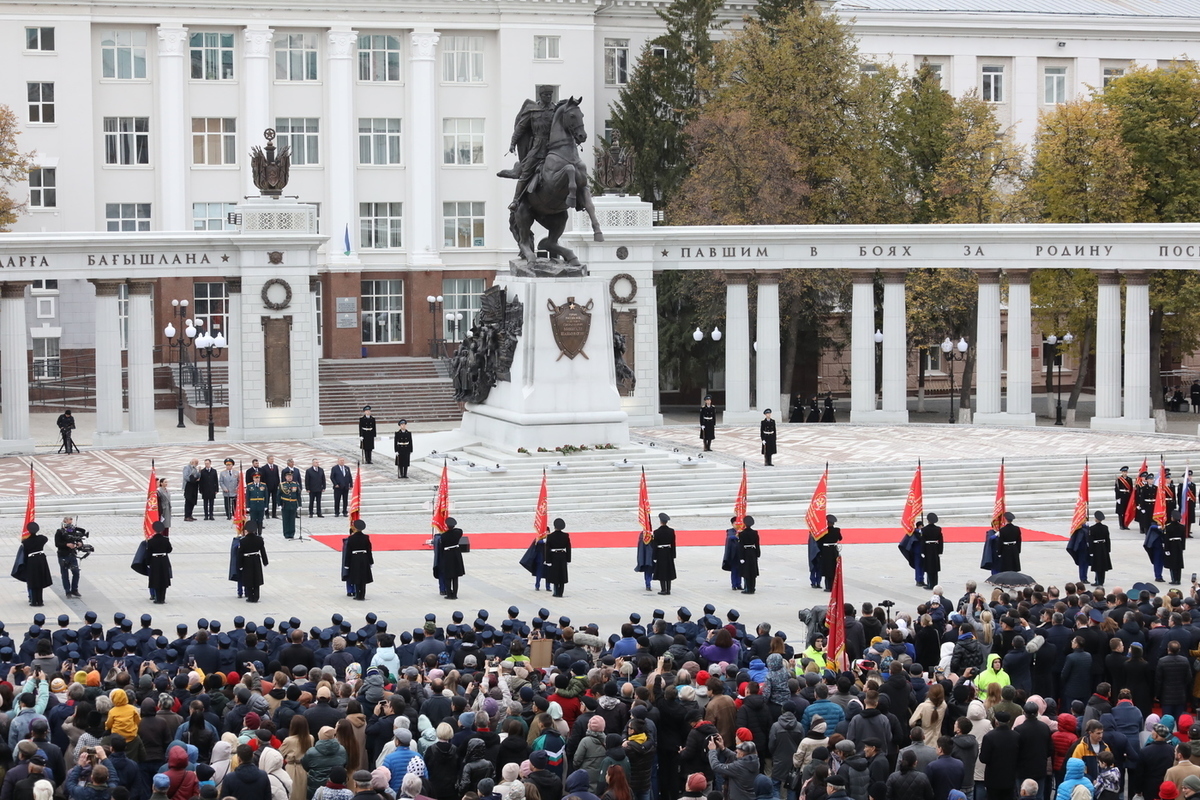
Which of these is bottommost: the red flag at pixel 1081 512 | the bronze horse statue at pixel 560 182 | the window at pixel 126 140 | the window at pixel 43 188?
the red flag at pixel 1081 512

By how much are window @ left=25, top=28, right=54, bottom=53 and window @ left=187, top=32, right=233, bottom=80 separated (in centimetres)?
505

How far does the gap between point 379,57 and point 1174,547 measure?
4513 cm

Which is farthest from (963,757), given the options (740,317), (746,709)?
(740,317)

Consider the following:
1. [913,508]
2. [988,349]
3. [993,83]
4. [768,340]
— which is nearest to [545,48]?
[993,83]

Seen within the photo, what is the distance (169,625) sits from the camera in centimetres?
2547

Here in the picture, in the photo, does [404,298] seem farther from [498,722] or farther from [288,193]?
[498,722]

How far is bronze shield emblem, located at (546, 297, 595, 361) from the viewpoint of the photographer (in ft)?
136

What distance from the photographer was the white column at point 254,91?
218 feet

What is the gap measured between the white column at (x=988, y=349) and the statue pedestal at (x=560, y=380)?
14864mm

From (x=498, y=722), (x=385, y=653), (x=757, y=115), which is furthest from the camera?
(x=757, y=115)

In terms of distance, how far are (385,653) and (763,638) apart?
14.0 ft

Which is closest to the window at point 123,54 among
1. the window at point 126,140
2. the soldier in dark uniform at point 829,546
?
the window at point 126,140

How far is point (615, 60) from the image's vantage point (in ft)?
236

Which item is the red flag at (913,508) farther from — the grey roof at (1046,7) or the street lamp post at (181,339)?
the grey roof at (1046,7)
